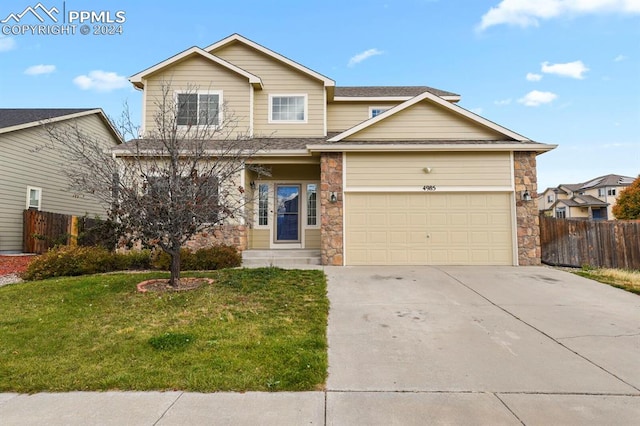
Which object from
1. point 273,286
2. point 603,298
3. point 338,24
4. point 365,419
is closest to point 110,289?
point 273,286

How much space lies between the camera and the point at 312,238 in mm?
11898

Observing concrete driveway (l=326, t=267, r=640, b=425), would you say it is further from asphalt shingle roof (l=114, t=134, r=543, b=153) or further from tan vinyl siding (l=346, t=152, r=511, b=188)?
asphalt shingle roof (l=114, t=134, r=543, b=153)

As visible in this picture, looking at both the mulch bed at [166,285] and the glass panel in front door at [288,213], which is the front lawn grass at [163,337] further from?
the glass panel in front door at [288,213]

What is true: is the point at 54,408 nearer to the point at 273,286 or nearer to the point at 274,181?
the point at 273,286

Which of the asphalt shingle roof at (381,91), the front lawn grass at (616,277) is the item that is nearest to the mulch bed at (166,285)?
the front lawn grass at (616,277)

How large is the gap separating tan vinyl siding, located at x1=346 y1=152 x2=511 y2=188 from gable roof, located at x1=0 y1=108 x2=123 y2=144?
31.8 feet

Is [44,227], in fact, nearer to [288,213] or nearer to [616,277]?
[288,213]

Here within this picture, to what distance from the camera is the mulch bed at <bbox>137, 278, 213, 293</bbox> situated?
667cm

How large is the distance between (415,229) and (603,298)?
4.45m

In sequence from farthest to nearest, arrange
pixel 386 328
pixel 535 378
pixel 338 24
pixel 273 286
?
pixel 338 24, pixel 273 286, pixel 386 328, pixel 535 378

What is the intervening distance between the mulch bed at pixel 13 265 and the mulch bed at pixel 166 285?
4.54 m

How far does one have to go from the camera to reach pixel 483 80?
15.2 m

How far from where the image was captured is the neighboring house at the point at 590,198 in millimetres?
43125

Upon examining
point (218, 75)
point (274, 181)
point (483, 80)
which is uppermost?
point (483, 80)
